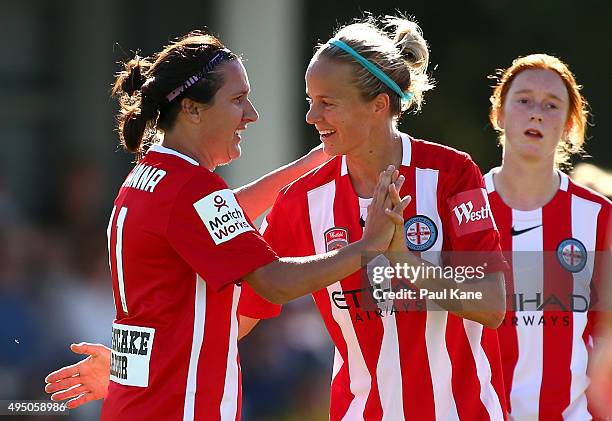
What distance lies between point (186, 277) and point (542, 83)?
1.70m

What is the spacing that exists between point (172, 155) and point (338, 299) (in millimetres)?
760

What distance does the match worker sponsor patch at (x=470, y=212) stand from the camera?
3510 millimetres

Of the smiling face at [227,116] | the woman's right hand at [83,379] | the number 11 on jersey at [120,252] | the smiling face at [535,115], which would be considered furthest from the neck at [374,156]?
the woman's right hand at [83,379]

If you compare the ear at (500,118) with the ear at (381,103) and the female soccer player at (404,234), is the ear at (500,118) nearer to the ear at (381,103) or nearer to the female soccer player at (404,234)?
the female soccer player at (404,234)

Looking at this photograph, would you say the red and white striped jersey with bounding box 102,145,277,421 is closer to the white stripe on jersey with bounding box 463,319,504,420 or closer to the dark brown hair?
the dark brown hair

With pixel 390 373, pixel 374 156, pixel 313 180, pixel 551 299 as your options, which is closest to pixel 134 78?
pixel 313 180

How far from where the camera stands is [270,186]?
13.3ft

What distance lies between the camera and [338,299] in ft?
12.2

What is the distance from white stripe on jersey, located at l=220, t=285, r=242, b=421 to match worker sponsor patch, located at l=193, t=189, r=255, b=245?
0.22 m

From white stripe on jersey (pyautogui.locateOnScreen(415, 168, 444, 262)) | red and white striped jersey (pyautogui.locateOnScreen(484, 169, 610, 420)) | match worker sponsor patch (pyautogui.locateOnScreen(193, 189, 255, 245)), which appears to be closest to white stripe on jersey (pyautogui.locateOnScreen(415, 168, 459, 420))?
white stripe on jersey (pyautogui.locateOnScreen(415, 168, 444, 262))

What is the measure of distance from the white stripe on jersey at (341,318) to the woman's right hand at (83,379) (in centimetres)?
79

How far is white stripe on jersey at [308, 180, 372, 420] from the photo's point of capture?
3654 mm

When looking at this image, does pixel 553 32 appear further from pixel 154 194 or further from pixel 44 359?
pixel 154 194

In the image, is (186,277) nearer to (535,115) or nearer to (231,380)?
(231,380)
